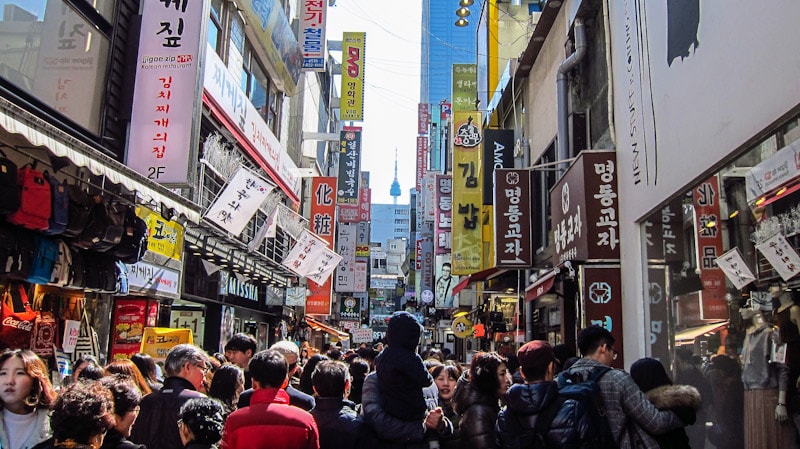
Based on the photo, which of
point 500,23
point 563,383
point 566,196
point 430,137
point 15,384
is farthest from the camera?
point 430,137

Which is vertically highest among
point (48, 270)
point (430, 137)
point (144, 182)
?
point (430, 137)

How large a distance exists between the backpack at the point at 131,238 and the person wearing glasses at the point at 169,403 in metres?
3.86

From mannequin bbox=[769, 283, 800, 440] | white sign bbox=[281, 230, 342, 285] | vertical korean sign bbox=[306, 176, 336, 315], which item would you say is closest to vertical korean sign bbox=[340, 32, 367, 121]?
vertical korean sign bbox=[306, 176, 336, 315]

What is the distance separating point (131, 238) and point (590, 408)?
6.63m

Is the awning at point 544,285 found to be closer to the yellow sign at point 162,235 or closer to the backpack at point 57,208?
the yellow sign at point 162,235

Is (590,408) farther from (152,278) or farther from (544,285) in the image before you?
(152,278)

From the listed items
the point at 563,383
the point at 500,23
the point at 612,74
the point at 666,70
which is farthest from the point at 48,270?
the point at 500,23

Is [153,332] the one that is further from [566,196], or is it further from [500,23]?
[500,23]

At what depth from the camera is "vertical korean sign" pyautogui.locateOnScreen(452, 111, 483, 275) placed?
2047 centimetres

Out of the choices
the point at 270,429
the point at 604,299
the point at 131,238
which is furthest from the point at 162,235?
the point at 270,429

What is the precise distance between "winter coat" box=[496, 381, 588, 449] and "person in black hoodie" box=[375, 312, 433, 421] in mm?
596

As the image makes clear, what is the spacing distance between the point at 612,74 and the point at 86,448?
28.1ft

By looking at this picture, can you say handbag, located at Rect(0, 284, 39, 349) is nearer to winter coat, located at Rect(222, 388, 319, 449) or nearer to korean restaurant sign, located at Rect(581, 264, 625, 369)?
winter coat, located at Rect(222, 388, 319, 449)

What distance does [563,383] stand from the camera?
4613 mm
